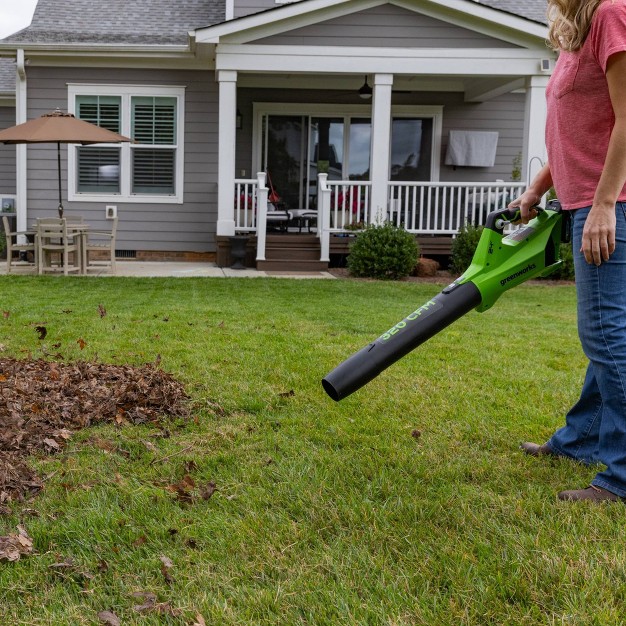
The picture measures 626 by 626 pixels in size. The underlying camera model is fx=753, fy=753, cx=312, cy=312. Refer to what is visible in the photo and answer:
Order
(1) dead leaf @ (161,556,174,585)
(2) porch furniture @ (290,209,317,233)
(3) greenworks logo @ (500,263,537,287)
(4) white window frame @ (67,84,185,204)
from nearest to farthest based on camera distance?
(1) dead leaf @ (161,556,174,585) < (3) greenworks logo @ (500,263,537,287) < (4) white window frame @ (67,84,185,204) < (2) porch furniture @ (290,209,317,233)

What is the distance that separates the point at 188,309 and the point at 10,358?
2.64m

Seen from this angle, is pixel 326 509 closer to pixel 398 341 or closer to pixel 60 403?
pixel 398 341

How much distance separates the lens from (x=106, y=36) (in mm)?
12594

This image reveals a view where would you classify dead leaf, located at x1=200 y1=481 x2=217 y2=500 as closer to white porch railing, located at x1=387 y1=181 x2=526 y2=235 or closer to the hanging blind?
white porch railing, located at x1=387 y1=181 x2=526 y2=235

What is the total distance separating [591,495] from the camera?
2537 millimetres

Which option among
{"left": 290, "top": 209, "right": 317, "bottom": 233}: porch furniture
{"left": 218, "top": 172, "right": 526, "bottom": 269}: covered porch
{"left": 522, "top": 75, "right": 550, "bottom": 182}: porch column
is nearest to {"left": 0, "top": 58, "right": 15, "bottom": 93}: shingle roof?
{"left": 218, "top": 172, "right": 526, "bottom": 269}: covered porch

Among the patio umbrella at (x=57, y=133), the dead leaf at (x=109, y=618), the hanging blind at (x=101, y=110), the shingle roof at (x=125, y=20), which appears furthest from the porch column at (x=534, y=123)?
the dead leaf at (x=109, y=618)

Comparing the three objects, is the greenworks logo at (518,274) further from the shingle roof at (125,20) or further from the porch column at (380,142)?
the shingle roof at (125,20)

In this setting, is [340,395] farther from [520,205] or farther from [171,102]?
[171,102]

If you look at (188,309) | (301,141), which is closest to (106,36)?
(301,141)

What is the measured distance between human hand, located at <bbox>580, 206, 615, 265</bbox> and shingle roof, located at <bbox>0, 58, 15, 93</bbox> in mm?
14510

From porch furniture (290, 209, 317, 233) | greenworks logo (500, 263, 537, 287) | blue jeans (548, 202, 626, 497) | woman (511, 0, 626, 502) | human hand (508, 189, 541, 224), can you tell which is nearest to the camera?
woman (511, 0, 626, 502)

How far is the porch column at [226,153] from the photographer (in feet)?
38.3

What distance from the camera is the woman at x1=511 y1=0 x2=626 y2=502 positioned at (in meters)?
2.30
